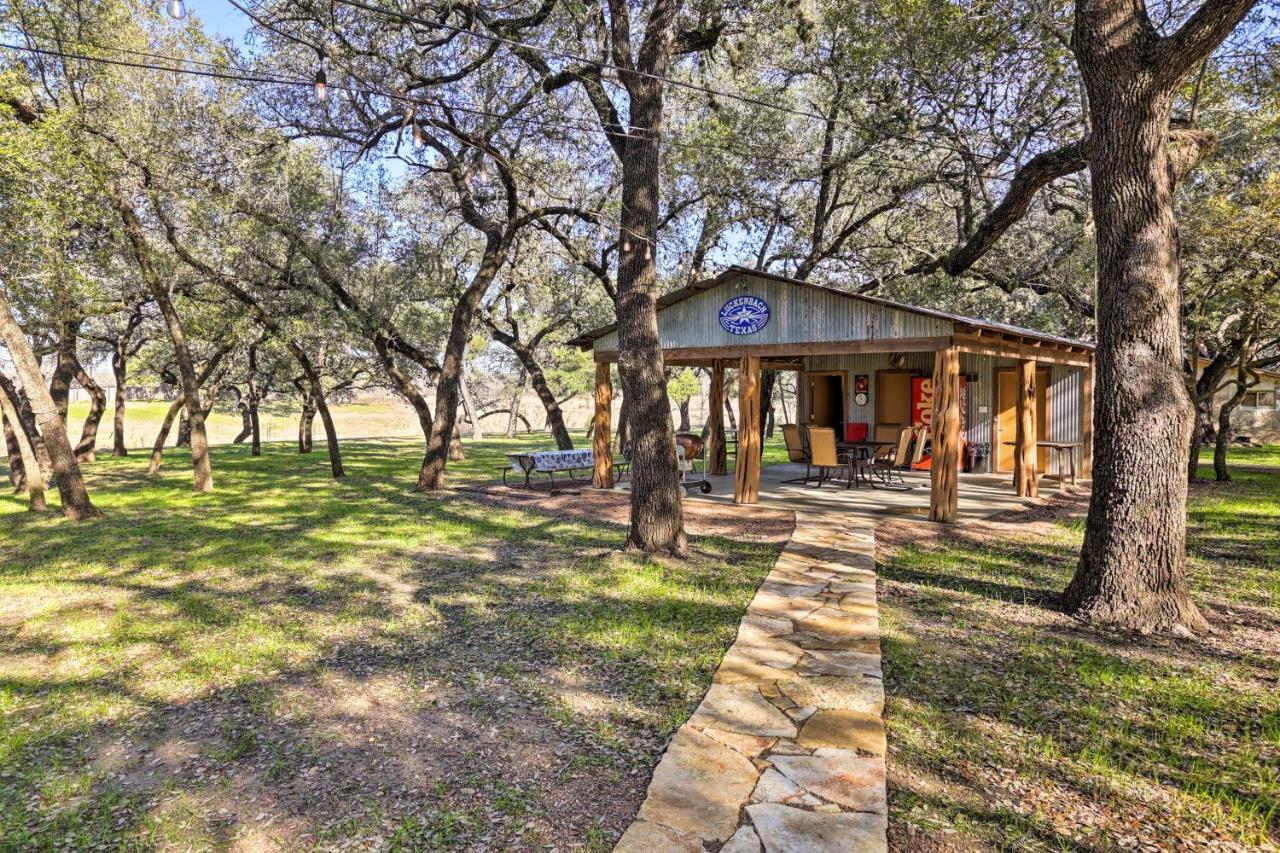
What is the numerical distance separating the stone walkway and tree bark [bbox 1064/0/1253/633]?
1.84 metres

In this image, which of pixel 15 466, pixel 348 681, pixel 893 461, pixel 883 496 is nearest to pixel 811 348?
pixel 883 496

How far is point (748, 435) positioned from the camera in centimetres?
1069

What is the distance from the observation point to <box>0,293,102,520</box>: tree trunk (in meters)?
9.38

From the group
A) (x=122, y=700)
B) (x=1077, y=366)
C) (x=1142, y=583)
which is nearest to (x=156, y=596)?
(x=122, y=700)

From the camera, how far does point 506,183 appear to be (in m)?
11.9

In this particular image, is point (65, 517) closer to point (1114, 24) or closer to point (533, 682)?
point (533, 682)

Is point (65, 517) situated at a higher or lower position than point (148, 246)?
lower

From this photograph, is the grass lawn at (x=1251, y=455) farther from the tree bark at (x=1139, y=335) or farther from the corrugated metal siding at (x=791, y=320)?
the tree bark at (x=1139, y=335)

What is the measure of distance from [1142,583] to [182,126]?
14261mm

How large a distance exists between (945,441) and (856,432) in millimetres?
6433

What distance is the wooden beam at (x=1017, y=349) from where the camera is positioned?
31.2ft

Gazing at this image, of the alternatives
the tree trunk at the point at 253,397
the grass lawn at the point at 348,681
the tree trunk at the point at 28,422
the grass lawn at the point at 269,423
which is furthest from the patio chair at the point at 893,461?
the grass lawn at the point at 269,423

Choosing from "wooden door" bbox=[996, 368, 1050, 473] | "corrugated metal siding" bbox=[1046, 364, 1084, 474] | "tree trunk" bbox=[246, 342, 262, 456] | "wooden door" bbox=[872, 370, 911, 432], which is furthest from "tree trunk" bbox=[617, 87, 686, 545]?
"tree trunk" bbox=[246, 342, 262, 456]

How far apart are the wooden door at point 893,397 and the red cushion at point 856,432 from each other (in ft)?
0.86
